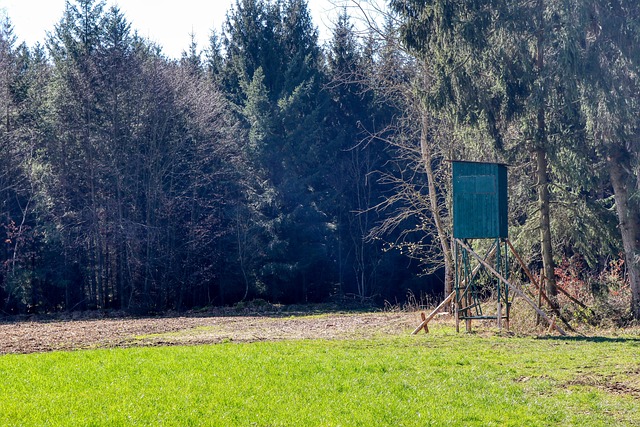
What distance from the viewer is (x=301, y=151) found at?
44.6m

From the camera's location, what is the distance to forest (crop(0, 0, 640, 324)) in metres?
21.1

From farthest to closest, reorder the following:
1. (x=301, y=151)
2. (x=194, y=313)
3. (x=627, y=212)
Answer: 1. (x=301, y=151)
2. (x=194, y=313)
3. (x=627, y=212)

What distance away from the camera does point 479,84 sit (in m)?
21.9

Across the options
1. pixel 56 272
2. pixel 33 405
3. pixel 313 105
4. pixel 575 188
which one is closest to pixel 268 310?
pixel 56 272

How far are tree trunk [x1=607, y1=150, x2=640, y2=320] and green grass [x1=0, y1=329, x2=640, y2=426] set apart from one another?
4693 millimetres

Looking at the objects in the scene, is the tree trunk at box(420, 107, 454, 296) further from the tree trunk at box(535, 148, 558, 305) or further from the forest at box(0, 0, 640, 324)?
the tree trunk at box(535, 148, 558, 305)

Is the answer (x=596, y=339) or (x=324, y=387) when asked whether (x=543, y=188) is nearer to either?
(x=596, y=339)

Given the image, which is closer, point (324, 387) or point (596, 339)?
point (324, 387)

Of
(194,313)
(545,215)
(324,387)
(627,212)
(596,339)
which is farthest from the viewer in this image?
(194,313)

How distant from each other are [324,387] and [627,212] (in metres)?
12.4

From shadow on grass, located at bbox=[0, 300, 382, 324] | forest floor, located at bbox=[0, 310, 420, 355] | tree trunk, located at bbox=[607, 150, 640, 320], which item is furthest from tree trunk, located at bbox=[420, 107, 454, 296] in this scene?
tree trunk, located at bbox=[607, 150, 640, 320]

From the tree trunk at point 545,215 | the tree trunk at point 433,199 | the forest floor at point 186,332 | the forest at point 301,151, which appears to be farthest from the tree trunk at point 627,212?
the tree trunk at point 433,199

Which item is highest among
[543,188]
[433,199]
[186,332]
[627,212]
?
[433,199]

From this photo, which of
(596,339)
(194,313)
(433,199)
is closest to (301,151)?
(194,313)
